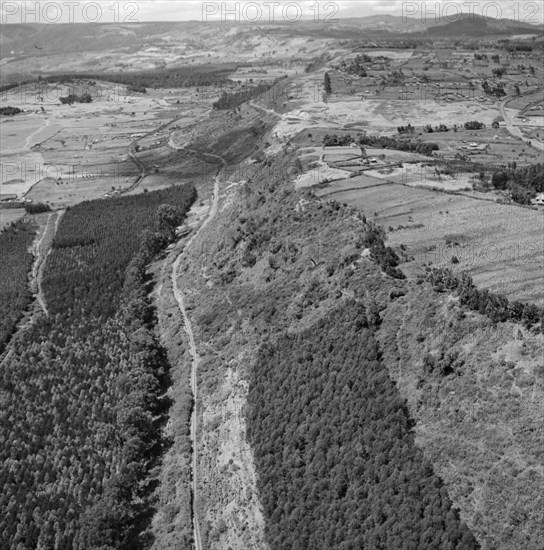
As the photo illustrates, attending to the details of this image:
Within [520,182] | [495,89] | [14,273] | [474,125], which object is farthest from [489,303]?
[495,89]

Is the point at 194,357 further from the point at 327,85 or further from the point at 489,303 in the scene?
the point at 327,85

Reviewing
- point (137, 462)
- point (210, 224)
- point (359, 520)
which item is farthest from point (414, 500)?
point (210, 224)

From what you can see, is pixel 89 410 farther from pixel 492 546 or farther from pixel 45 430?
pixel 492 546

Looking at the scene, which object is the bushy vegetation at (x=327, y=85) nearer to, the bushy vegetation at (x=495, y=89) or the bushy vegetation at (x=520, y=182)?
the bushy vegetation at (x=495, y=89)

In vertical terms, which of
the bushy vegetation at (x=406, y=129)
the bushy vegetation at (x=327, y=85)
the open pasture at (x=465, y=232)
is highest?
the bushy vegetation at (x=327, y=85)

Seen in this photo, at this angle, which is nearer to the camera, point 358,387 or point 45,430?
point 358,387

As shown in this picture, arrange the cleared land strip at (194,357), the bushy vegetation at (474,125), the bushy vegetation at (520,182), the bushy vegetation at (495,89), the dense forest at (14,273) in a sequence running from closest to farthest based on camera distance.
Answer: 1. the cleared land strip at (194,357)
2. the bushy vegetation at (520,182)
3. the dense forest at (14,273)
4. the bushy vegetation at (474,125)
5. the bushy vegetation at (495,89)

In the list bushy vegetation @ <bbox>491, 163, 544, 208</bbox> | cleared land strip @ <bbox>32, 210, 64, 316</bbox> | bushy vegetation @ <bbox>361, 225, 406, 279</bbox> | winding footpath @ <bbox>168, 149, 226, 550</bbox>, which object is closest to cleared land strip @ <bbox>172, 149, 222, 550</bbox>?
winding footpath @ <bbox>168, 149, 226, 550</bbox>

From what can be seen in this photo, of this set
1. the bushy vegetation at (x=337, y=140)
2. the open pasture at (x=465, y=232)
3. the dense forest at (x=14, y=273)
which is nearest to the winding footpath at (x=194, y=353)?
the dense forest at (x=14, y=273)
